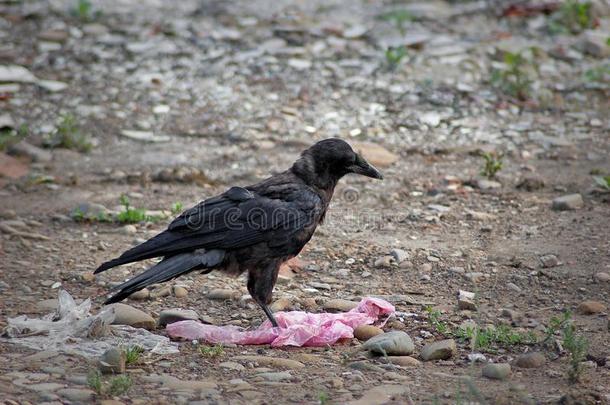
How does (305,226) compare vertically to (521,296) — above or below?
above

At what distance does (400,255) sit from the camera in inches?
271

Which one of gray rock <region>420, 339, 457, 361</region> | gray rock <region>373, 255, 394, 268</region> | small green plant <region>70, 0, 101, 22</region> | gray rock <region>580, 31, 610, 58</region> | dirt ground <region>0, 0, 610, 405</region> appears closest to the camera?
dirt ground <region>0, 0, 610, 405</region>

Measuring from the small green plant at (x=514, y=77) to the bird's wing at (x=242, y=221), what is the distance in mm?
4365

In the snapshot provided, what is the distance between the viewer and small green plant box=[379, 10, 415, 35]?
11303mm

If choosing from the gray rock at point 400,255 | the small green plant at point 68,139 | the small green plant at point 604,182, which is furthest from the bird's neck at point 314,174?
the small green plant at point 68,139

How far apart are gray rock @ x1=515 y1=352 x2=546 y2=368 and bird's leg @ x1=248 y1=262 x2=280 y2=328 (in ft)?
4.87

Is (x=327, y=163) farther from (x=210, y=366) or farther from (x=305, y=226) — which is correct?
(x=210, y=366)

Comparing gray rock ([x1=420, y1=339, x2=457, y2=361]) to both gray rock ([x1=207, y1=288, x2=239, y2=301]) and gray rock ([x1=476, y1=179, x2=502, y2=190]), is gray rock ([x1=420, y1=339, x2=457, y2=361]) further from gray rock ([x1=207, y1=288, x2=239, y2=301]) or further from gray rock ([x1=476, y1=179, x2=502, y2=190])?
gray rock ([x1=476, y1=179, x2=502, y2=190])

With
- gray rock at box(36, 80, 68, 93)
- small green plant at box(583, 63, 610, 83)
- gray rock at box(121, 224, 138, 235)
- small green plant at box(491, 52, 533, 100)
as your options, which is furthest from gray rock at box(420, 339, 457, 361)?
gray rock at box(36, 80, 68, 93)

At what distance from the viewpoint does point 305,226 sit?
6062mm

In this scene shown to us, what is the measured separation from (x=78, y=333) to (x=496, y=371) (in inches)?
88.5

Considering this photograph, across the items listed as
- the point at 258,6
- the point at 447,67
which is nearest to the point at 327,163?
the point at 447,67

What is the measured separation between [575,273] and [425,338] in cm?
138

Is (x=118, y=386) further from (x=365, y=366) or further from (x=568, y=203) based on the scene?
(x=568, y=203)
